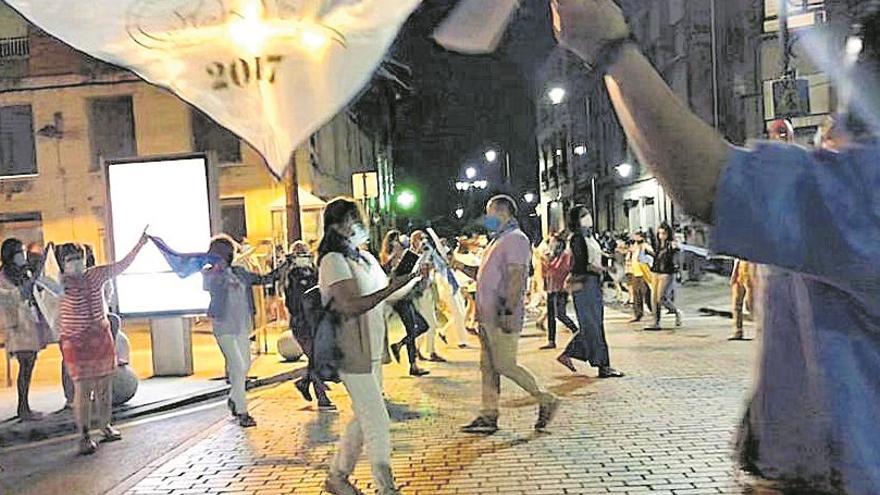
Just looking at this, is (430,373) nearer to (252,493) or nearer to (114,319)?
(114,319)

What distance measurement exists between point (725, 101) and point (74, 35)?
1105 inches

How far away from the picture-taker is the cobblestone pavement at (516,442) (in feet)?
22.0

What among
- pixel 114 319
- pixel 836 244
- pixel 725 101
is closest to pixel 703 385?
pixel 114 319

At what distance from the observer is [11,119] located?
77.7 feet

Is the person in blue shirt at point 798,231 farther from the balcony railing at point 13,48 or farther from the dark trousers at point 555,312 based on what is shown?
the balcony railing at point 13,48

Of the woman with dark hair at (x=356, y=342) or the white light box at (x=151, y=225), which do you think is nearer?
Result: the woman with dark hair at (x=356, y=342)

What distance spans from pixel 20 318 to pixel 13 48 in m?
15.6

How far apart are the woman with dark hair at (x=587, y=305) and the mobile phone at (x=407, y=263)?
201 cm

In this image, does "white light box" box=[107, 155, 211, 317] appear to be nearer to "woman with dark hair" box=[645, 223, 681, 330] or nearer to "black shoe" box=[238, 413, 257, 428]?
"black shoe" box=[238, 413, 257, 428]

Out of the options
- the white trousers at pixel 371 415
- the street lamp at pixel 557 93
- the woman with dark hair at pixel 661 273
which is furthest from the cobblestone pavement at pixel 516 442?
the woman with dark hair at pixel 661 273

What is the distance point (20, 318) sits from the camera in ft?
33.8

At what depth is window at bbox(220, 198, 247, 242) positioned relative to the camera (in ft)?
77.5

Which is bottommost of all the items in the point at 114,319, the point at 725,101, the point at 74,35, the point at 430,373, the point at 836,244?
the point at 430,373

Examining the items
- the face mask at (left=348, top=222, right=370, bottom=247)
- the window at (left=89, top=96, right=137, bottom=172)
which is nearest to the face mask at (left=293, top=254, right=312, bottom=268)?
the face mask at (left=348, top=222, right=370, bottom=247)
